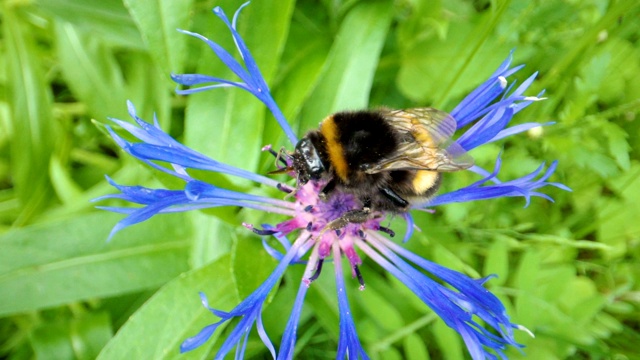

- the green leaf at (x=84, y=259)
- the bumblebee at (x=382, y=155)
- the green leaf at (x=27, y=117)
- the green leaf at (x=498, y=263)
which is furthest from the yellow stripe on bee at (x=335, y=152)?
the green leaf at (x=27, y=117)

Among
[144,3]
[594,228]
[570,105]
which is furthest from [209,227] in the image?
[594,228]

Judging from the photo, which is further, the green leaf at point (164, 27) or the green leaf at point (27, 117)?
the green leaf at point (27, 117)

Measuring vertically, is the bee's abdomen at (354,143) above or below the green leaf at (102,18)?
above

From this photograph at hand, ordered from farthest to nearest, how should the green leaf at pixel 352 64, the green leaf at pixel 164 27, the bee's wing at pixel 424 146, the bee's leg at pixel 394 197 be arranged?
the green leaf at pixel 352 64 < the green leaf at pixel 164 27 < the bee's leg at pixel 394 197 < the bee's wing at pixel 424 146

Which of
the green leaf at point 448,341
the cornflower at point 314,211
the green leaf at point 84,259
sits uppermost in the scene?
the cornflower at point 314,211

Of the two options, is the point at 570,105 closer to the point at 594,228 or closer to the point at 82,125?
the point at 594,228

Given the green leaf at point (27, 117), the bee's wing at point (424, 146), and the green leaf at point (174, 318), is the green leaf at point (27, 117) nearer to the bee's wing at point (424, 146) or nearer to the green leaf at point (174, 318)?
the green leaf at point (174, 318)

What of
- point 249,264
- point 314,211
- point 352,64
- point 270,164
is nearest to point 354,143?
point 314,211
